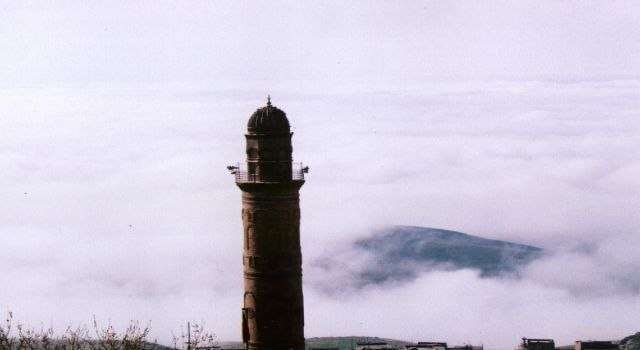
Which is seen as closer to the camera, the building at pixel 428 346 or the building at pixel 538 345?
the building at pixel 428 346

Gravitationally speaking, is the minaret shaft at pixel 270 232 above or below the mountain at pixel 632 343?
above

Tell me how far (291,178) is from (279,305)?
8.51m

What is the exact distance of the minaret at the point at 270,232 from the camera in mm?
72000

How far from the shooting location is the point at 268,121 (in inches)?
2830

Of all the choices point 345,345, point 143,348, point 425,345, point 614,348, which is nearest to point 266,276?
point 143,348

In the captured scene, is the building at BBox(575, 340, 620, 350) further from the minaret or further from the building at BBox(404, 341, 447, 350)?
the minaret

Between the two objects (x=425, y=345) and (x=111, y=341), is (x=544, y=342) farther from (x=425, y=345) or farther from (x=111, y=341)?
(x=111, y=341)

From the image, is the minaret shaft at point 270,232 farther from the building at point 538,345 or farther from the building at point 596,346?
the building at point 596,346

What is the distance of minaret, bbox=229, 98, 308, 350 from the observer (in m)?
72.0

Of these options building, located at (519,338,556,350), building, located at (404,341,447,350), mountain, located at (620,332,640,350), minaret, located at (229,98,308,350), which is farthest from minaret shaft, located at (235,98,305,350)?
mountain, located at (620,332,640,350)

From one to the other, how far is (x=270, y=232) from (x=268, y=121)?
7.39 metres

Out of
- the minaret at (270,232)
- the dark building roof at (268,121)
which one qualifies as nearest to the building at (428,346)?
the minaret at (270,232)

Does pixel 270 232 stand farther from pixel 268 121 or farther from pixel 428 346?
pixel 428 346

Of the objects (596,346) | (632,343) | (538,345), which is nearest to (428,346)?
(538,345)
